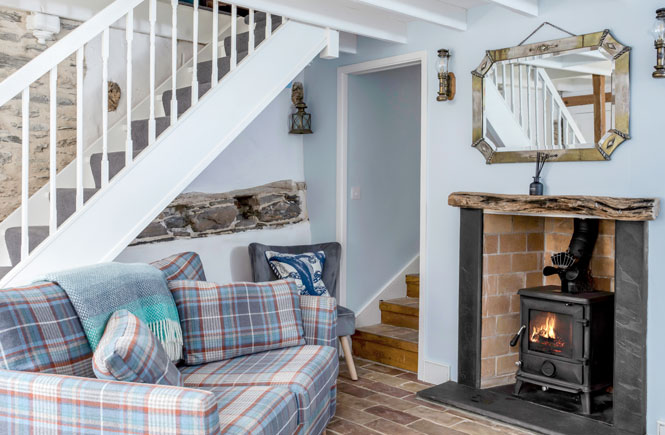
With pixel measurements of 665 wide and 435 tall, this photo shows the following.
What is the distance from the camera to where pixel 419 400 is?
3596 millimetres

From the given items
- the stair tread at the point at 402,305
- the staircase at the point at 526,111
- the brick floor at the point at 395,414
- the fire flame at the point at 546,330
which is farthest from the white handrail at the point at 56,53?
the stair tread at the point at 402,305

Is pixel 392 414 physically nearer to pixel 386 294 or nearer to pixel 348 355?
pixel 348 355

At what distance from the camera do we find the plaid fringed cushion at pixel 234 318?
111 inches

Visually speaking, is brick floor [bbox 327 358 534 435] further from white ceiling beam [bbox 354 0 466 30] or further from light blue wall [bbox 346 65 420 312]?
white ceiling beam [bbox 354 0 466 30]

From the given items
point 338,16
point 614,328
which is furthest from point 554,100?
point 338,16

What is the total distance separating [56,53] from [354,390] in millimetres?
2485

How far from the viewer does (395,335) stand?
4.39 m

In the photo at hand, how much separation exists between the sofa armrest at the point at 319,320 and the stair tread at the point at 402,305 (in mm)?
1500

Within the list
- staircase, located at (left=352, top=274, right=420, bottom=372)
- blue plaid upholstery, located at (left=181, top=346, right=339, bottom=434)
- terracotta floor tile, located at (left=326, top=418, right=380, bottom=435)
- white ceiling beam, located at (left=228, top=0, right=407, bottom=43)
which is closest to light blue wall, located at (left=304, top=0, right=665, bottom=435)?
white ceiling beam, located at (left=228, top=0, right=407, bottom=43)

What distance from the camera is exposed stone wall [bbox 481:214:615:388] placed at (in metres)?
3.61

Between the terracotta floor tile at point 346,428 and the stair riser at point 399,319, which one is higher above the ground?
the stair riser at point 399,319

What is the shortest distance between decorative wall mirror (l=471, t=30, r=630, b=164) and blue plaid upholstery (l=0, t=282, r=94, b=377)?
7.90 ft

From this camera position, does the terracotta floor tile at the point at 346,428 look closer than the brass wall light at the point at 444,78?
Yes

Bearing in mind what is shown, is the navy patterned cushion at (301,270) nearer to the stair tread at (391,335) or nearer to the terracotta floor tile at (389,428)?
the stair tread at (391,335)
